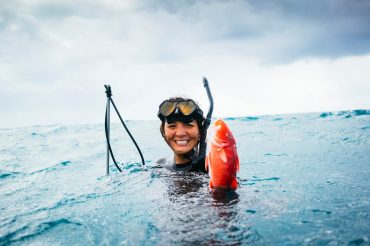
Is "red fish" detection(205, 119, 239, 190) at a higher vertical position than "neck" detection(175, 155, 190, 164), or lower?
higher

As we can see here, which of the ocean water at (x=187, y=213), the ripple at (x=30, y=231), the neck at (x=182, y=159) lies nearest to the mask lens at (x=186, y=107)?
the neck at (x=182, y=159)

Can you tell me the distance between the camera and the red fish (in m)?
2.74

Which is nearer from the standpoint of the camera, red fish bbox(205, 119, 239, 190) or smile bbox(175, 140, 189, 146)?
red fish bbox(205, 119, 239, 190)

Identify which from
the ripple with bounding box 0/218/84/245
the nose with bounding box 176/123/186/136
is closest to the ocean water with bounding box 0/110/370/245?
the ripple with bounding box 0/218/84/245

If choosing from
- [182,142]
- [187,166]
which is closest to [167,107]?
[182,142]

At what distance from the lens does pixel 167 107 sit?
15.3ft

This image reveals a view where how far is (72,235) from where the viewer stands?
10.0 ft

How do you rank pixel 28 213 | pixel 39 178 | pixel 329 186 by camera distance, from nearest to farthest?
pixel 28 213 < pixel 329 186 < pixel 39 178

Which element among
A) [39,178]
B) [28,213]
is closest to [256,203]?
[28,213]

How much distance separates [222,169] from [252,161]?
6.61m

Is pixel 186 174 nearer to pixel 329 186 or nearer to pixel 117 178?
pixel 117 178

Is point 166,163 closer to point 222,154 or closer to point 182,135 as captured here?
point 182,135

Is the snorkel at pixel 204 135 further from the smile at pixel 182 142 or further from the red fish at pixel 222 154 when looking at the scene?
the red fish at pixel 222 154

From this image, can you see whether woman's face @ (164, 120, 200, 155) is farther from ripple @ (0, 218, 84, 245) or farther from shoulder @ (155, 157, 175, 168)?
ripple @ (0, 218, 84, 245)
